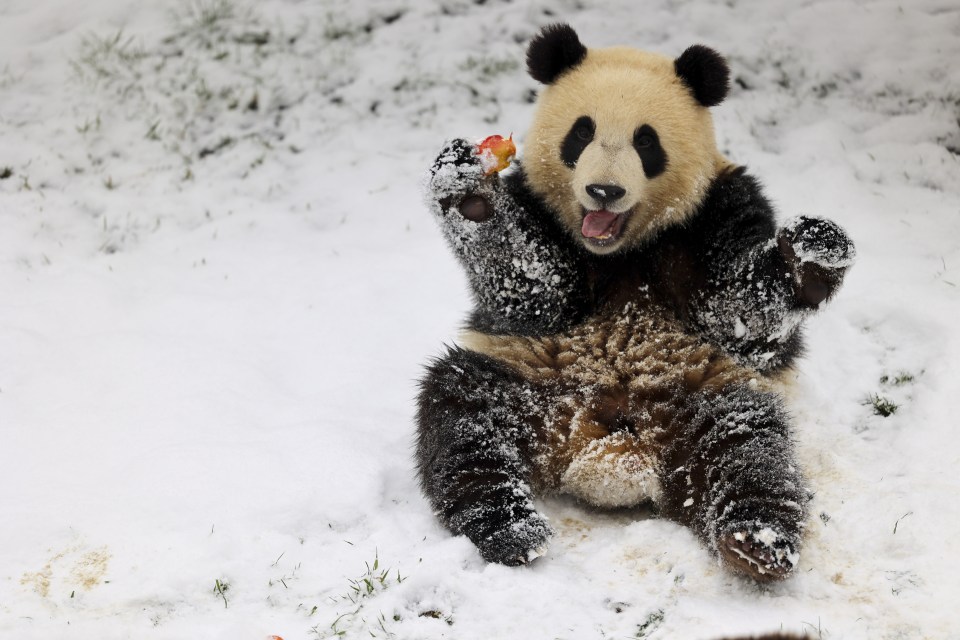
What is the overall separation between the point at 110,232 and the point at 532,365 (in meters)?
3.42

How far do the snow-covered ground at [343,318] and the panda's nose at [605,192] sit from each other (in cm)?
124

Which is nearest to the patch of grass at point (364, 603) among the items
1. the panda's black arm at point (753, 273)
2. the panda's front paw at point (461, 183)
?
the panda's front paw at point (461, 183)

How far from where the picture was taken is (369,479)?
155 inches

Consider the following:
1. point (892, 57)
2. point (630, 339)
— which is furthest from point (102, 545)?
point (892, 57)

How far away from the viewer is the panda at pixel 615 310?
3.52 meters

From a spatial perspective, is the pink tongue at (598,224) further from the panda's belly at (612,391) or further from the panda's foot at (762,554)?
the panda's foot at (762,554)

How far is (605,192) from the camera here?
146 inches

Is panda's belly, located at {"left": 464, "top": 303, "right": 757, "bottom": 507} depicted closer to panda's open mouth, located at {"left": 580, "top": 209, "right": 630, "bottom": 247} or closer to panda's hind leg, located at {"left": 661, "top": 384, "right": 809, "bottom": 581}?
→ panda's hind leg, located at {"left": 661, "top": 384, "right": 809, "bottom": 581}

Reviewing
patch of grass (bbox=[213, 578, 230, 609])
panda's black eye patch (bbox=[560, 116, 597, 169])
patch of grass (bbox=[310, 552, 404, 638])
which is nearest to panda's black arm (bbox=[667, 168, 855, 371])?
panda's black eye patch (bbox=[560, 116, 597, 169])

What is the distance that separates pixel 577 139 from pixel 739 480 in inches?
60.9

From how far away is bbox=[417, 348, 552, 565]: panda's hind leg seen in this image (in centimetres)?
336

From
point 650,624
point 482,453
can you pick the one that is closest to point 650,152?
point 482,453

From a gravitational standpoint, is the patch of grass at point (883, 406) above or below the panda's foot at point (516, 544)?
below

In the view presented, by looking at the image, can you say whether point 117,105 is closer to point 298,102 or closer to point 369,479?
point 298,102
